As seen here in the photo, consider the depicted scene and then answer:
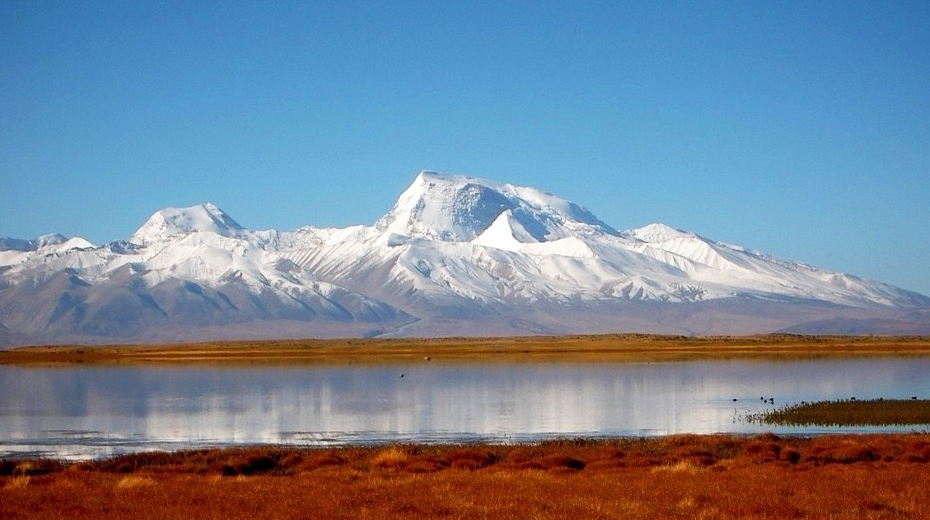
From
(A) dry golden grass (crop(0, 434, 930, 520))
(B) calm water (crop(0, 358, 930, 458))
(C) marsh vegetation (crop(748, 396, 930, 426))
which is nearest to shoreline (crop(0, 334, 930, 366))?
(B) calm water (crop(0, 358, 930, 458))

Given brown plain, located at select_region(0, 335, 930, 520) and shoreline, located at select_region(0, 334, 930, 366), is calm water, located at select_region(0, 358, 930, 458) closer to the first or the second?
brown plain, located at select_region(0, 335, 930, 520)

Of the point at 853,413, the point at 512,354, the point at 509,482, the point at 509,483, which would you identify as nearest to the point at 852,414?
the point at 853,413

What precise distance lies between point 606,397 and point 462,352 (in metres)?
93.1

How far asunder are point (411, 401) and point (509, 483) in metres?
39.9

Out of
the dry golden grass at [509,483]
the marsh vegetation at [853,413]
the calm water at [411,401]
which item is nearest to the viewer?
the dry golden grass at [509,483]

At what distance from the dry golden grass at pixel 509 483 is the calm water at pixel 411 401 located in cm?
896

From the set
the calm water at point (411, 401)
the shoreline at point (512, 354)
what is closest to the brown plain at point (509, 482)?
the calm water at point (411, 401)

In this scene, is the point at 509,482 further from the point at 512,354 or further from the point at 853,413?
the point at 512,354

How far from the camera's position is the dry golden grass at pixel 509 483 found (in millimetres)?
25656

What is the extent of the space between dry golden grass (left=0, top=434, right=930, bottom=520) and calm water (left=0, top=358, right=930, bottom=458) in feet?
29.4

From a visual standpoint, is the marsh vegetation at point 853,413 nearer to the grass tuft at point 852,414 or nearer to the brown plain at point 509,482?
the grass tuft at point 852,414

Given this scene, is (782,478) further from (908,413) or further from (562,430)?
(908,413)

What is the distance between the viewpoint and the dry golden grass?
84.2 ft

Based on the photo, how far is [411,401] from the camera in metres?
70.0
